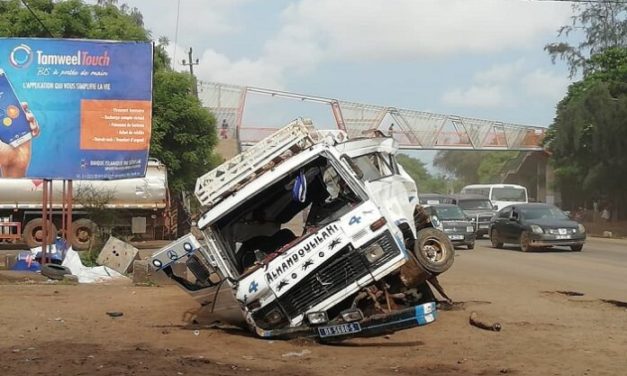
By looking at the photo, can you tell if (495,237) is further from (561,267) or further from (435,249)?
(435,249)

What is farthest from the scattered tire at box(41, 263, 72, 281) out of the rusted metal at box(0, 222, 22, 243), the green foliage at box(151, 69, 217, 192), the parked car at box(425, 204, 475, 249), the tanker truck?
→ the green foliage at box(151, 69, 217, 192)

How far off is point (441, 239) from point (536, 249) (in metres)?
16.1

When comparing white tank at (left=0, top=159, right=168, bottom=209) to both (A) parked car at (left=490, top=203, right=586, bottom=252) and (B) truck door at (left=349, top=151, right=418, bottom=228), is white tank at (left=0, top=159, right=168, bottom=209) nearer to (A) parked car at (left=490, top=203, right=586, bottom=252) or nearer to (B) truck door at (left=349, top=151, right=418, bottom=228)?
(A) parked car at (left=490, top=203, right=586, bottom=252)

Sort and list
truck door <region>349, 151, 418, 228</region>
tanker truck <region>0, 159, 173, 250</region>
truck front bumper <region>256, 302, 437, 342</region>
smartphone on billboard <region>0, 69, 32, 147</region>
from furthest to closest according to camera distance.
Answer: tanker truck <region>0, 159, 173, 250</region> → smartphone on billboard <region>0, 69, 32, 147</region> → truck door <region>349, 151, 418, 228</region> → truck front bumper <region>256, 302, 437, 342</region>

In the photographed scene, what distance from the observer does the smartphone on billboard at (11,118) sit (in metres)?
16.8

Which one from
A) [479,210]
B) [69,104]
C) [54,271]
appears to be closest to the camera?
[54,271]

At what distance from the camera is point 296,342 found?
30.3 feet

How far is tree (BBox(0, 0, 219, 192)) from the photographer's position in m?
29.7

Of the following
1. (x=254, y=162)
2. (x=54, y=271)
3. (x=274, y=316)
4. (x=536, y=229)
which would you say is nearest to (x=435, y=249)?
(x=274, y=316)

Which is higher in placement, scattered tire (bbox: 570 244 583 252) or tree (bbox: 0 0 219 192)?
tree (bbox: 0 0 219 192)

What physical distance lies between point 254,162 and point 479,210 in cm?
2631

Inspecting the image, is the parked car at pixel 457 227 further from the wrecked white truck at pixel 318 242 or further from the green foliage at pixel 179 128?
the wrecked white truck at pixel 318 242

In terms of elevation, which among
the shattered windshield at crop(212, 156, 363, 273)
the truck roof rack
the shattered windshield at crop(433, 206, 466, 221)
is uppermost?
the truck roof rack

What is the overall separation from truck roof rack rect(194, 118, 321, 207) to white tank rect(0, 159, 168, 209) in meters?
17.8
